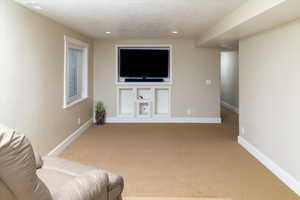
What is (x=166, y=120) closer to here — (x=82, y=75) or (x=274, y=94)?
(x=82, y=75)

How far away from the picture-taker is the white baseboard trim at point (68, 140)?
13.7ft

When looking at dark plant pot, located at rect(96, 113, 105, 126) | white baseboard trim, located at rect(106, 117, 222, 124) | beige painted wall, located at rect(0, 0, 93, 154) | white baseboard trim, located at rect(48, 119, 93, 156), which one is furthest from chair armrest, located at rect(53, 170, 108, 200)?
white baseboard trim, located at rect(106, 117, 222, 124)

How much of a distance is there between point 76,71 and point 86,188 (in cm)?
439

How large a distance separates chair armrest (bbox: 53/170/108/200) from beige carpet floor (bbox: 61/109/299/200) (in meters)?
1.05

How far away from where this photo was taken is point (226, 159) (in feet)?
13.3

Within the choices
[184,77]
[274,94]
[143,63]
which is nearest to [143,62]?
[143,63]

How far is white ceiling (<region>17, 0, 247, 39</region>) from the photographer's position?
3.09 m

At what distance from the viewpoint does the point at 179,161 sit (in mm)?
3967

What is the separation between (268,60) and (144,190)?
245 cm

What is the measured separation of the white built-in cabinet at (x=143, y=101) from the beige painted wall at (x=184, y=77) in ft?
0.63

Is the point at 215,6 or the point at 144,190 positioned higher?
the point at 215,6

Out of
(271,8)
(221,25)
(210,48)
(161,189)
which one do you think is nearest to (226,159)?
(161,189)

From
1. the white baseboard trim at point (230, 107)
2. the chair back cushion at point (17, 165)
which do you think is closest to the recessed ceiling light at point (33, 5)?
the chair back cushion at point (17, 165)

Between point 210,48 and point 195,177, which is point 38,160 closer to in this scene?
point 195,177
